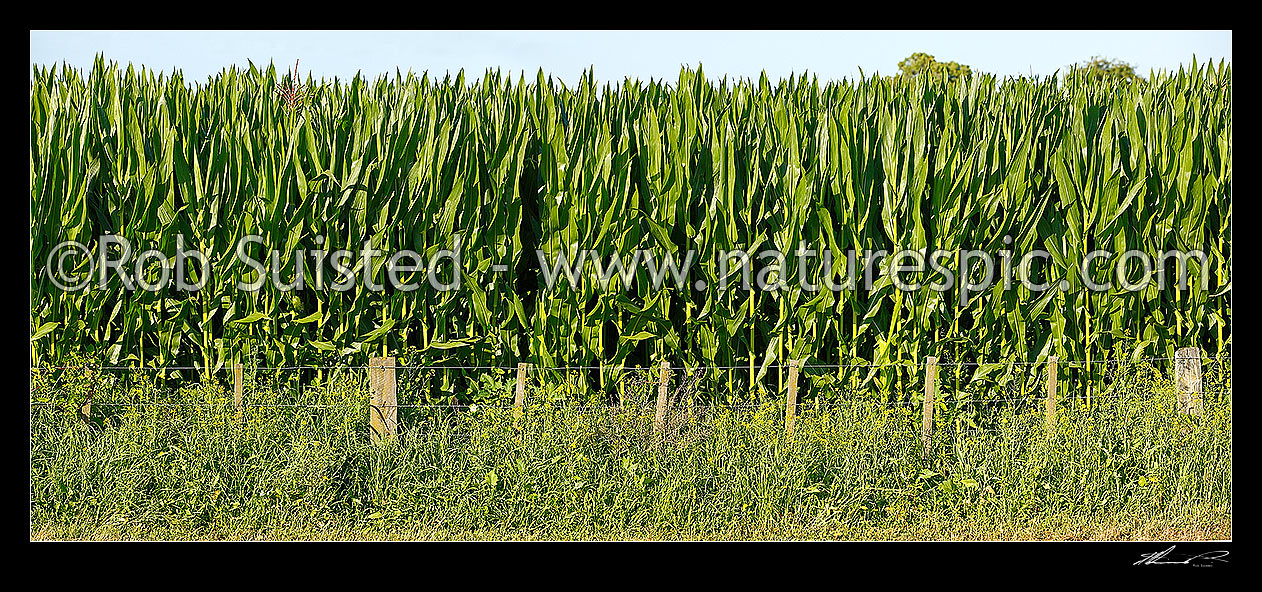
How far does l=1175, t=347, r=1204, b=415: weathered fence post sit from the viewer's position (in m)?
6.12

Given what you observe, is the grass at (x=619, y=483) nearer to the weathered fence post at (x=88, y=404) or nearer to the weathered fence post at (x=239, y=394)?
the weathered fence post at (x=239, y=394)

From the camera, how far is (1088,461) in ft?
17.7

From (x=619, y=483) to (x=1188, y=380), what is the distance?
3429mm

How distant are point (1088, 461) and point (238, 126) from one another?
198 inches

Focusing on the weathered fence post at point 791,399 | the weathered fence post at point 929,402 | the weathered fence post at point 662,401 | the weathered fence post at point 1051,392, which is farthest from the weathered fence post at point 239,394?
the weathered fence post at point 1051,392

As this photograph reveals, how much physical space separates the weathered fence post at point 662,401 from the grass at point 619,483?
0.19 meters

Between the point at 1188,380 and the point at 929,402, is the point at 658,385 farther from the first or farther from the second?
the point at 1188,380

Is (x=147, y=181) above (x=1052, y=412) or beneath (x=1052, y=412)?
above

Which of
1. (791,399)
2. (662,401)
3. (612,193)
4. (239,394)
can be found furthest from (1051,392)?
(239,394)

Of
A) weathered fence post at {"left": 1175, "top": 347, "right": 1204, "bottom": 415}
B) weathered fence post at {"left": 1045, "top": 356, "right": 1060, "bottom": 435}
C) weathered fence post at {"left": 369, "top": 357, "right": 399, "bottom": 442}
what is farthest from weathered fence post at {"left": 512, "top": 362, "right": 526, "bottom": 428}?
weathered fence post at {"left": 1175, "top": 347, "right": 1204, "bottom": 415}

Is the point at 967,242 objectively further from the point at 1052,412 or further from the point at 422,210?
the point at 422,210

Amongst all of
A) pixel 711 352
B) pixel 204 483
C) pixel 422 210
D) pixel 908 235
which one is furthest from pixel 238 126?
pixel 908 235

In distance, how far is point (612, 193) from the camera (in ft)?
20.5

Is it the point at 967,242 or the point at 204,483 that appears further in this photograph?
the point at 967,242
